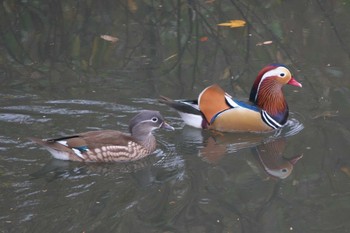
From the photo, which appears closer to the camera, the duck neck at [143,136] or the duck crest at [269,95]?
the duck neck at [143,136]

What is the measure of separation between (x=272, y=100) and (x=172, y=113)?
1.07m

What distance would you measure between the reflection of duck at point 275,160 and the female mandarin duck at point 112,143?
3.00 ft

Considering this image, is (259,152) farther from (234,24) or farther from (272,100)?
(234,24)

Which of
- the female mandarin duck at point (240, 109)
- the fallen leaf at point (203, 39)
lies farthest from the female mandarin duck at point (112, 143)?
the fallen leaf at point (203, 39)

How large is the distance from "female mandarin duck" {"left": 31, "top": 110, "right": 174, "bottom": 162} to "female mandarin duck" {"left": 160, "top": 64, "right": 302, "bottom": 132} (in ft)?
1.96

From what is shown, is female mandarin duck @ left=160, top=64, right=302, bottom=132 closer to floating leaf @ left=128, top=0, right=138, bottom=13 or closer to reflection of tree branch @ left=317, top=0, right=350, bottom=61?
reflection of tree branch @ left=317, top=0, right=350, bottom=61

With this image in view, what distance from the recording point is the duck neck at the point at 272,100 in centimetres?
843

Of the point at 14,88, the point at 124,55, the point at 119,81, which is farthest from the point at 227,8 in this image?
the point at 14,88

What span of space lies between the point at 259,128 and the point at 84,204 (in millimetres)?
2522

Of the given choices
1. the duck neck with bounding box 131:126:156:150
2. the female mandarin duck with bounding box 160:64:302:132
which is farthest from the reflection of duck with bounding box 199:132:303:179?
the duck neck with bounding box 131:126:156:150

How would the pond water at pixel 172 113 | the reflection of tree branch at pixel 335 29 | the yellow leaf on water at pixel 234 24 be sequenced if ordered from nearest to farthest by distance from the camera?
the pond water at pixel 172 113 < the reflection of tree branch at pixel 335 29 < the yellow leaf on water at pixel 234 24

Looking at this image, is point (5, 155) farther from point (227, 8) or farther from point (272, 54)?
point (227, 8)

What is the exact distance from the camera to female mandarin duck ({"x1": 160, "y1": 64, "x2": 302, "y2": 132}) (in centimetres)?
830

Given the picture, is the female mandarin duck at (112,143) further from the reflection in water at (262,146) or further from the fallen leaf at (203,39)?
the fallen leaf at (203,39)
